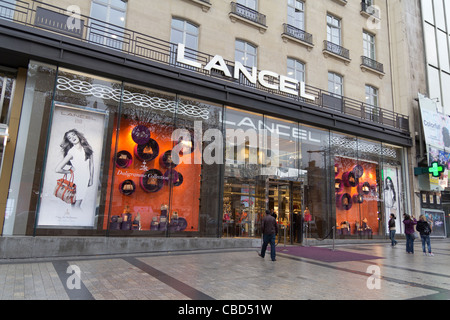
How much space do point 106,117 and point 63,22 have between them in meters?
3.49

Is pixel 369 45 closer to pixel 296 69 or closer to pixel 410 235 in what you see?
pixel 296 69

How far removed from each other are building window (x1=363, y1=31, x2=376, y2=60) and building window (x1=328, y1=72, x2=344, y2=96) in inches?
136

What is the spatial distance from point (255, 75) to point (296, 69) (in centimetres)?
357

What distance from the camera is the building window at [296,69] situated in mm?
16081

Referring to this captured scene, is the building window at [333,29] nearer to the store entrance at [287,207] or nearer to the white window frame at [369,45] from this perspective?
the white window frame at [369,45]

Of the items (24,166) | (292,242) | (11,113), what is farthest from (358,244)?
(11,113)

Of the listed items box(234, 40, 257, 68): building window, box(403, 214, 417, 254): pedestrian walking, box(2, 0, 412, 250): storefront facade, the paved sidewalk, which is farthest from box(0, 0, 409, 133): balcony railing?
the paved sidewalk

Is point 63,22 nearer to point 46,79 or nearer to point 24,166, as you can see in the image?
point 46,79

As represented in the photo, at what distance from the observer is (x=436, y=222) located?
19953 mm

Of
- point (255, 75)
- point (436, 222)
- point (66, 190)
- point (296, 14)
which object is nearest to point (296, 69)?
point (296, 14)

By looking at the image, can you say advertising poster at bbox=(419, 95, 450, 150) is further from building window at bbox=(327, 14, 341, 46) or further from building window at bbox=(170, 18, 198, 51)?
building window at bbox=(170, 18, 198, 51)

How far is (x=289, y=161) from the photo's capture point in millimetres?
14773

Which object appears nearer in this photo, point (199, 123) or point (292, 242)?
point (199, 123)

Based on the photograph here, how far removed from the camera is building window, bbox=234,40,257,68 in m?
14.5
